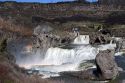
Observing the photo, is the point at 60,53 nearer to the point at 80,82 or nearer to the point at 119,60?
the point at 119,60

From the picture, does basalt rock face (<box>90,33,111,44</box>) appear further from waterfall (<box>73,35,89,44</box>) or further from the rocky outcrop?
the rocky outcrop

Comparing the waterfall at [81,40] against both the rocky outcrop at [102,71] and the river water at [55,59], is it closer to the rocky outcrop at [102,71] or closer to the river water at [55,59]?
the river water at [55,59]

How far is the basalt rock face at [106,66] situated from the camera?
29639 millimetres

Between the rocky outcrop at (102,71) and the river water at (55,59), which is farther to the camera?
the river water at (55,59)

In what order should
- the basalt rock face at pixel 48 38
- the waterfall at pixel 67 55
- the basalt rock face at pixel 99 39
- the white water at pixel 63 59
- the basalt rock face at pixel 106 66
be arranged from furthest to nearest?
the basalt rock face at pixel 99 39 → the basalt rock face at pixel 48 38 → the waterfall at pixel 67 55 → the white water at pixel 63 59 → the basalt rock face at pixel 106 66

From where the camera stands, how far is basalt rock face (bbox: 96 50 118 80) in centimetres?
2964

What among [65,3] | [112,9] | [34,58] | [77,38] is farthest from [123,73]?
[65,3]

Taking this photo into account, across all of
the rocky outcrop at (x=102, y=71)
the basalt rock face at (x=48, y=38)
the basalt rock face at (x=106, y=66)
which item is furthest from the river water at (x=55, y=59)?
the basalt rock face at (x=106, y=66)

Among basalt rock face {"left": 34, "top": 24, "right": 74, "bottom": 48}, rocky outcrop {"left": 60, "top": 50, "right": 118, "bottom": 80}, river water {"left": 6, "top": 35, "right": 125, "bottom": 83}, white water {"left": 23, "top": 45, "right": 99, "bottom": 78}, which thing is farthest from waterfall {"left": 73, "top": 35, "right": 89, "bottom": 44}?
rocky outcrop {"left": 60, "top": 50, "right": 118, "bottom": 80}

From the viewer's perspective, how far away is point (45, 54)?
136 feet

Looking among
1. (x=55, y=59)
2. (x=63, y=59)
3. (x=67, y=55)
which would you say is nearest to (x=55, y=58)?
(x=55, y=59)

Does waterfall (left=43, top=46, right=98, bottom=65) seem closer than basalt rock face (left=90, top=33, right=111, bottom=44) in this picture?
Yes

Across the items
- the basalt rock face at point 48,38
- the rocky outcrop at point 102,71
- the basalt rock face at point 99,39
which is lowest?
the basalt rock face at point 99,39

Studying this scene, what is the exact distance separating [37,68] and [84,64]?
4006 millimetres
